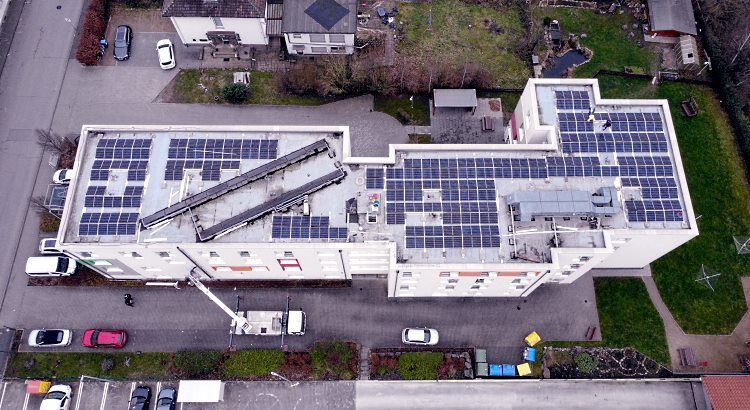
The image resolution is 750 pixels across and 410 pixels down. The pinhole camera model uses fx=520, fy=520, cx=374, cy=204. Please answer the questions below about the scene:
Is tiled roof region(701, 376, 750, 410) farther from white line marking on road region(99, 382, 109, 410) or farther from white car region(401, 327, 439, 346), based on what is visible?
white line marking on road region(99, 382, 109, 410)

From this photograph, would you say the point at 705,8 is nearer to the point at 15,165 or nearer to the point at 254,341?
the point at 254,341

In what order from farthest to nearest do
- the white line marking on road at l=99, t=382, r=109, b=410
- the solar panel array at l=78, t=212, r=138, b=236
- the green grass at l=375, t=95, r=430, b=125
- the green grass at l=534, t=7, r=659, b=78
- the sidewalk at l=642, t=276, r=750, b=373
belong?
the green grass at l=534, t=7, r=659, b=78 → the green grass at l=375, t=95, r=430, b=125 → the sidewalk at l=642, t=276, r=750, b=373 → the white line marking on road at l=99, t=382, r=109, b=410 → the solar panel array at l=78, t=212, r=138, b=236

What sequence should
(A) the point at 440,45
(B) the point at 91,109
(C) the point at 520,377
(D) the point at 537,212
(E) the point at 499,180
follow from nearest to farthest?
1. (D) the point at 537,212
2. (E) the point at 499,180
3. (C) the point at 520,377
4. (B) the point at 91,109
5. (A) the point at 440,45

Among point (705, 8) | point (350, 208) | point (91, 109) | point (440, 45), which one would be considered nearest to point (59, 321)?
point (91, 109)

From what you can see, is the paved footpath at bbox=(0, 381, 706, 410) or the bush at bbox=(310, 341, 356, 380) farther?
the bush at bbox=(310, 341, 356, 380)

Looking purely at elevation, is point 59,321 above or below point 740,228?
below

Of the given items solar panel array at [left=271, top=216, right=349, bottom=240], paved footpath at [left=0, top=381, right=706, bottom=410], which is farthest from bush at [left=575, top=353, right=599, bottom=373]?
solar panel array at [left=271, top=216, right=349, bottom=240]
